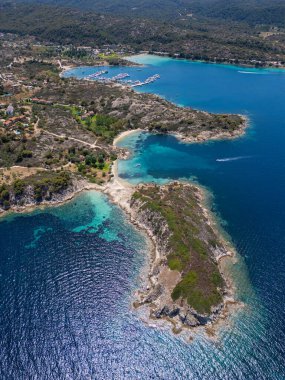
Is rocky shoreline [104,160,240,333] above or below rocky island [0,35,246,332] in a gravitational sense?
below

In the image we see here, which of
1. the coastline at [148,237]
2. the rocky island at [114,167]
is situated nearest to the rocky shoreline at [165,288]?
the coastline at [148,237]

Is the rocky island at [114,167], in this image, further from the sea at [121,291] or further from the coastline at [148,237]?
the sea at [121,291]

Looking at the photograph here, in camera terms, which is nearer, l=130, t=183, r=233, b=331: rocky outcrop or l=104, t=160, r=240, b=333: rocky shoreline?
l=104, t=160, r=240, b=333: rocky shoreline

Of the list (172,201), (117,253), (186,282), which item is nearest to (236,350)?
(186,282)

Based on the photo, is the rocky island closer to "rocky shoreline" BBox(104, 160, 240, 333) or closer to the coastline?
"rocky shoreline" BBox(104, 160, 240, 333)

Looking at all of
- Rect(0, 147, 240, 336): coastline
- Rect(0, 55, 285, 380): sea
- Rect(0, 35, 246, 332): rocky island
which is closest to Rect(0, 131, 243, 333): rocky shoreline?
Rect(0, 147, 240, 336): coastline

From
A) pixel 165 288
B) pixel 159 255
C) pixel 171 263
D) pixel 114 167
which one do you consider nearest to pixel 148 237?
pixel 159 255

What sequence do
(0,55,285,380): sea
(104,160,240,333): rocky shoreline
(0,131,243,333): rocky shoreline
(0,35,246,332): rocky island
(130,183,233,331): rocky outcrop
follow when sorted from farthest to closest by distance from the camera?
(0,35,246,332): rocky island, (130,183,233,331): rocky outcrop, (0,131,243,333): rocky shoreline, (104,160,240,333): rocky shoreline, (0,55,285,380): sea
